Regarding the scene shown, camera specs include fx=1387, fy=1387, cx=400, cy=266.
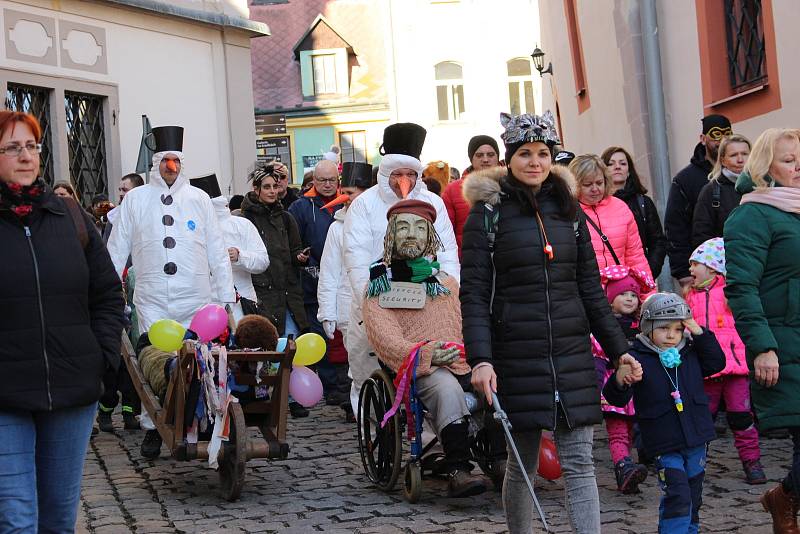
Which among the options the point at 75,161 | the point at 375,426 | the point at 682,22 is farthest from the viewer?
the point at 75,161

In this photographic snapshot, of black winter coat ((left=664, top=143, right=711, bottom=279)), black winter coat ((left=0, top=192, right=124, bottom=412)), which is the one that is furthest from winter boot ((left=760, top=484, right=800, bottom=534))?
black winter coat ((left=664, top=143, right=711, bottom=279))

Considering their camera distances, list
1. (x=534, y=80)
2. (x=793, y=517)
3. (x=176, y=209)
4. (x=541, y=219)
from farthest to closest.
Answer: (x=534, y=80)
(x=176, y=209)
(x=793, y=517)
(x=541, y=219)

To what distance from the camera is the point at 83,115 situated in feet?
62.9

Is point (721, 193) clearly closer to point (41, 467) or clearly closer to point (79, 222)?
point (79, 222)

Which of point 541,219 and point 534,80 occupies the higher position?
point 534,80

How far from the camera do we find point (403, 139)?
9.34 metres

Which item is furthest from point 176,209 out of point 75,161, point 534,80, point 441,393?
point 534,80

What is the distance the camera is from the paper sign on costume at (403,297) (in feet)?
26.0

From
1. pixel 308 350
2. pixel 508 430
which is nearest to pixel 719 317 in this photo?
pixel 308 350

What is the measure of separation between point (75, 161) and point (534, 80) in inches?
1049

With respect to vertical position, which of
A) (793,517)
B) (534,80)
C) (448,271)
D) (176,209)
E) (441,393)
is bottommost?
(793,517)

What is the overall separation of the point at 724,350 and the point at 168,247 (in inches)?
153

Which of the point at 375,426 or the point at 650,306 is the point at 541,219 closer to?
the point at 650,306

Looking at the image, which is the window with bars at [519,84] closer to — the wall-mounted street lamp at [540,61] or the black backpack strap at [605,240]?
the wall-mounted street lamp at [540,61]
